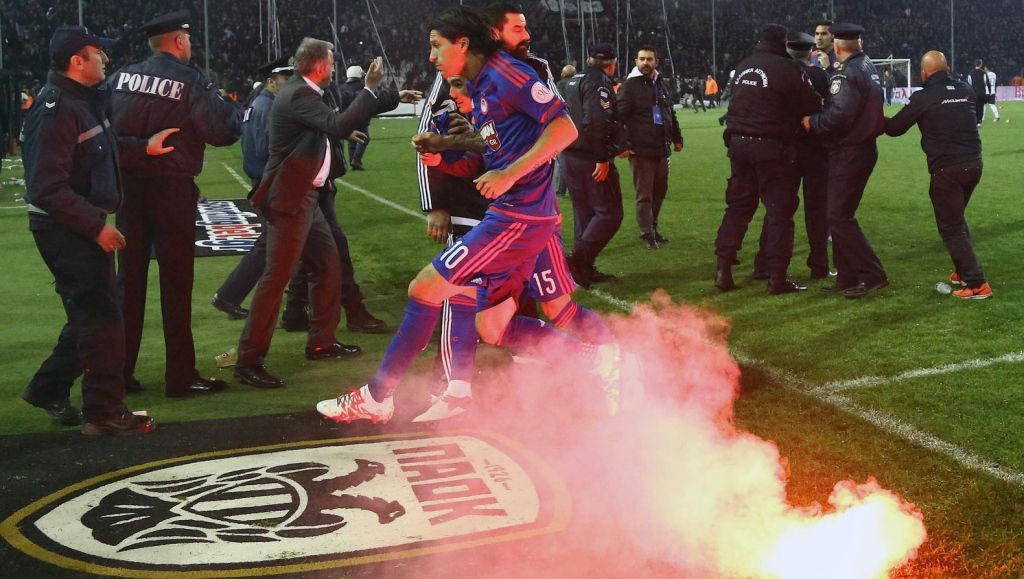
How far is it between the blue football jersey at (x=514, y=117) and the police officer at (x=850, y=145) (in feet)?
13.4

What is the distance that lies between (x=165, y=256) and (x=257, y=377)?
924 mm

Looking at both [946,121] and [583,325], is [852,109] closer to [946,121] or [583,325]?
[946,121]

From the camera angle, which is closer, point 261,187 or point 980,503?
point 980,503

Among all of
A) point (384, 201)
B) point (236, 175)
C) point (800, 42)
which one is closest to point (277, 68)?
point (800, 42)

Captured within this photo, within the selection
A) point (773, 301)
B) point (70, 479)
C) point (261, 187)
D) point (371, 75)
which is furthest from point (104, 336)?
point (773, 301)

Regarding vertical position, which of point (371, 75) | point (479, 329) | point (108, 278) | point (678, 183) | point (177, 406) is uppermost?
point (371, 75)

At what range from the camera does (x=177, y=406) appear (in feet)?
19.8

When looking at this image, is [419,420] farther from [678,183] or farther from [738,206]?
[678,183]

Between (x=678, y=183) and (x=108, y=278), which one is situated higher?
(x=108, y=278)

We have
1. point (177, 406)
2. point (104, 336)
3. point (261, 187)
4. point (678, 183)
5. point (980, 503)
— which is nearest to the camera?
point (980, 503)

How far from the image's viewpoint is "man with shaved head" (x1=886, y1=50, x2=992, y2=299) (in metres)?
8.11

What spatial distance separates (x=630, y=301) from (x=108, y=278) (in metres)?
4.50

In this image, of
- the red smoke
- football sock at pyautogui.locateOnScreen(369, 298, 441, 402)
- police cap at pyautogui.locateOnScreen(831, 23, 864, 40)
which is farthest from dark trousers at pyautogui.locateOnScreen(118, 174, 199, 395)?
police cap at pyautogui.locateOnScreen(831, 23, 864, 40)

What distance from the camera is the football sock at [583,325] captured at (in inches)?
218
